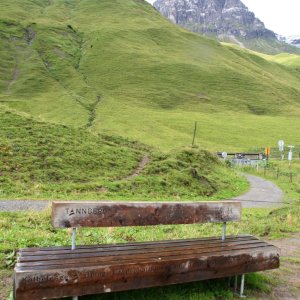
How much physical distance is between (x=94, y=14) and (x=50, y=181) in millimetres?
165132

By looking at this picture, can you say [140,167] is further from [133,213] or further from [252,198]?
[133,213]

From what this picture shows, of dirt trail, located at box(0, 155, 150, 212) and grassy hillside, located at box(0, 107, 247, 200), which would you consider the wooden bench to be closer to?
dirt trail, located at box(0, 155, 150, 212)

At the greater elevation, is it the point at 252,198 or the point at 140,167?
the point at 140,167

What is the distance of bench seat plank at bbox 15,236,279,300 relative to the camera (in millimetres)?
5594

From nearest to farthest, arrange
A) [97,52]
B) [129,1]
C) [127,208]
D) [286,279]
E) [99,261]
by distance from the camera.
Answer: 1. [99,261]
2. [127,208]
3. [286,279]
4. [97,52]
5. [129,1]

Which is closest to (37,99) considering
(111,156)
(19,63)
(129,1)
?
(19,63)

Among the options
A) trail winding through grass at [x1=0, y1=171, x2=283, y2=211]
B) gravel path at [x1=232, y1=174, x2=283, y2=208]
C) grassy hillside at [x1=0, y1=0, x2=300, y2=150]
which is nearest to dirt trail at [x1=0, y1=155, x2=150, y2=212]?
trail winding through grass at [x1=0, y1=171, x2=283, y2=211]

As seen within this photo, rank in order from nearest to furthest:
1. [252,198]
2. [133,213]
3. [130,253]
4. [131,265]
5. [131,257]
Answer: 1. [131,265]
2. [131,257]
3. [130,253]
4. [133,213]
5. [252,198]

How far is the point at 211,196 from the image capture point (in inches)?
1118

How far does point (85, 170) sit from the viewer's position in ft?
88.7

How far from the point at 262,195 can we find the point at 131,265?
26.1m

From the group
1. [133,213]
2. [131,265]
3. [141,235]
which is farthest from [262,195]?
[131,265]

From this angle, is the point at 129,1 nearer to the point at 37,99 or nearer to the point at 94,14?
the point at 94,14

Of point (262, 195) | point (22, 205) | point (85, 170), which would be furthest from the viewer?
point (262, 195)
